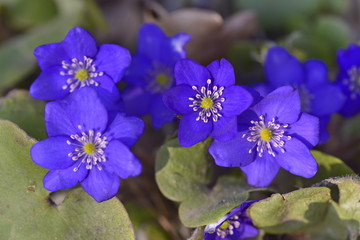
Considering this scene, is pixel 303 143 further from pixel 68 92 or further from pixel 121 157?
pixel 68 92

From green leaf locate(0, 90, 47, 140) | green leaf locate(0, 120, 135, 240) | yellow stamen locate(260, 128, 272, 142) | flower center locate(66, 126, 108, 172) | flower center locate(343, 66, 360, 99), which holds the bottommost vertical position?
A: green leaf locate(0, 120, 135, 240)

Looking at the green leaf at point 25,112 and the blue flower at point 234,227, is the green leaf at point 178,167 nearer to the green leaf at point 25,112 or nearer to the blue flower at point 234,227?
the blue flower at point 234,227

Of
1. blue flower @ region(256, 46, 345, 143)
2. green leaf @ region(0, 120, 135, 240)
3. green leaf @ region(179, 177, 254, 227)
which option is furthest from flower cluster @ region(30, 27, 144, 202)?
blue flower @ region(256, 46, 345, 143)

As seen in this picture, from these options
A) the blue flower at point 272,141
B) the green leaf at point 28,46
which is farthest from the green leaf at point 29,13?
the blue flower at point 272,141

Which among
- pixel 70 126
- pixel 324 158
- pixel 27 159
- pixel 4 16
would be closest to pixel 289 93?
pixel 324 158

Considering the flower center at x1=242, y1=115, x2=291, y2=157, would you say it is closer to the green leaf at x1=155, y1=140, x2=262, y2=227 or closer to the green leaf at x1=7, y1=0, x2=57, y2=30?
the green leaf at x1=155, y1=140, x2=262, y2=227

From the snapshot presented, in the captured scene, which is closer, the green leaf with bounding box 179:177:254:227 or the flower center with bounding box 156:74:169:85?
the green leaf with bounding box 179:177:254:227
